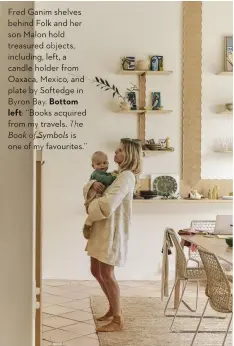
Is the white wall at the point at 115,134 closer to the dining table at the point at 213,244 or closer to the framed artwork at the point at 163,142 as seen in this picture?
the framed artwork at the point at 163,142

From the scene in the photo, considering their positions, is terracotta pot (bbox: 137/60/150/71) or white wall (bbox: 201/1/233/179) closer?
terracotta pot (bbox: 137/60/150/71)

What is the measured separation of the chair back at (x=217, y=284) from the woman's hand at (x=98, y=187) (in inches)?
38.3

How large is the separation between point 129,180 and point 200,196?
2.30 meters

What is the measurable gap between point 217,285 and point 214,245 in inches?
23.7

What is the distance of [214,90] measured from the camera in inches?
236

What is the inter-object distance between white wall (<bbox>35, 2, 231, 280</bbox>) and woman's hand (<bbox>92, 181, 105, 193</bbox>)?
2.02m

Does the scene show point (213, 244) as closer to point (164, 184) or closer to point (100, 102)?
point (164, 184)

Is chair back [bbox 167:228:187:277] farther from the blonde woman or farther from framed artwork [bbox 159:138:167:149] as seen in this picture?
framed artwork [bbox 159:138:167:149]

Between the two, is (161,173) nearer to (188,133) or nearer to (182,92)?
(188,133)

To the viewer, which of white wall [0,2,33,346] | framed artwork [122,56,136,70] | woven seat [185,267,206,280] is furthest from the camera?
framed artwork [122,56,136,70]

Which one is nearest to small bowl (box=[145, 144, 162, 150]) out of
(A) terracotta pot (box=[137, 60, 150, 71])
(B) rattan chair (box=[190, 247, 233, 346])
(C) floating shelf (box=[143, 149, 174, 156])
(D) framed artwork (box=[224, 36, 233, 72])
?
(C) floating shelf (box=[143, 149, 174, 156])

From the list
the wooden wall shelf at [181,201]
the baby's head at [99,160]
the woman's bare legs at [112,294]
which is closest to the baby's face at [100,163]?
the baby's head at [99,160]

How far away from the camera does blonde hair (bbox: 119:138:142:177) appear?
3781 millimetres

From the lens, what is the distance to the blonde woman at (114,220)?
144 inches
